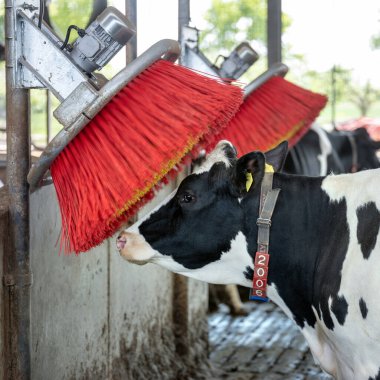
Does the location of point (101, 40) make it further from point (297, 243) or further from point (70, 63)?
point (297, 243)

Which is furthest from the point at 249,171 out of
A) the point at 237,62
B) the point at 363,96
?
the point at 363,96

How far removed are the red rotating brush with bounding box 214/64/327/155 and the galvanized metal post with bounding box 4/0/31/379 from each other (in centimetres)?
91

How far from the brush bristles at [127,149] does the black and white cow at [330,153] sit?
285cm

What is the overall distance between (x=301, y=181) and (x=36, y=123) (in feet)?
25.1

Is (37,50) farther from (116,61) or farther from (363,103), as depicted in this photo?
(363,103)

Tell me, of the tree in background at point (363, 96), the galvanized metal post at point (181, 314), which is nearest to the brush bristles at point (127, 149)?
the galvanized metal post at point (181, 314)

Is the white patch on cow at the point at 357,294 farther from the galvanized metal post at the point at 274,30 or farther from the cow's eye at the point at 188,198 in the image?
the galvanized metal post at the point at 274,30

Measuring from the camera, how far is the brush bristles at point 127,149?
7.29ft

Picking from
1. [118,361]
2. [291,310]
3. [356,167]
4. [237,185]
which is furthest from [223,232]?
[356,167]

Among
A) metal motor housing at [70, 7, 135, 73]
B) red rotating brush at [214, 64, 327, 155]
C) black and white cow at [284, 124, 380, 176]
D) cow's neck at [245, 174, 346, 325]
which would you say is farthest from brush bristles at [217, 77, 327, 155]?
black and white cow at [284, 124, 380, 176]

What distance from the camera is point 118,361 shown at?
354 cm

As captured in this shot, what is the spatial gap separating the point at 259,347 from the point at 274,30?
205cm

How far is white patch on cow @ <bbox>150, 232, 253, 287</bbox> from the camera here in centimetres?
250

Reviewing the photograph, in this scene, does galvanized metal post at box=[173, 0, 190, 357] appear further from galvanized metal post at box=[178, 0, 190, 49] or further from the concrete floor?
galvanized metal post at box=[178, 0, 190, 49]
